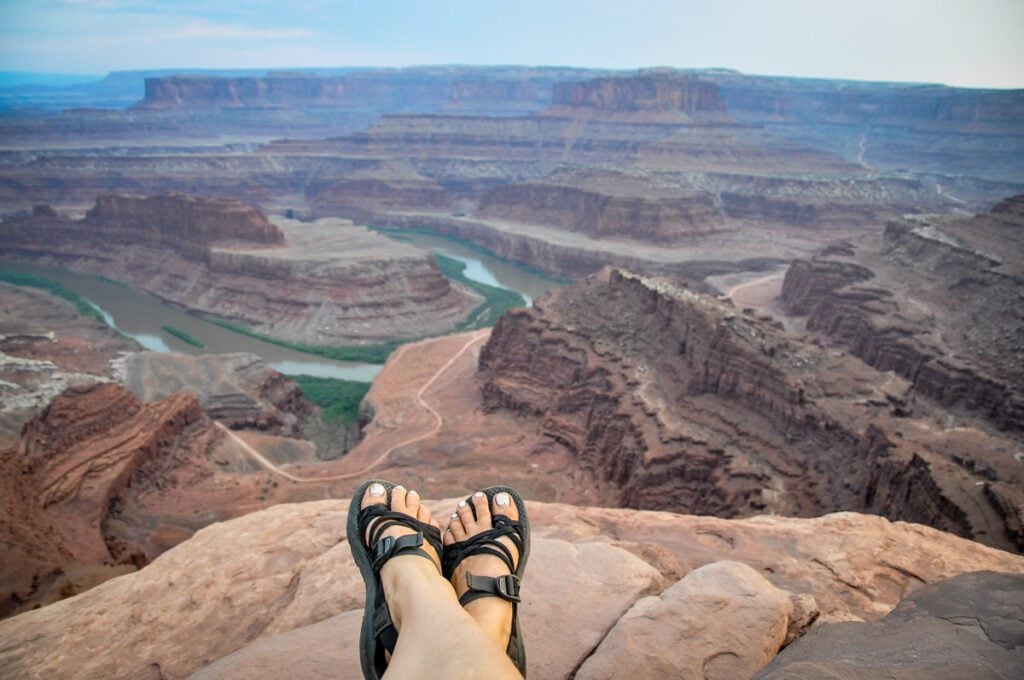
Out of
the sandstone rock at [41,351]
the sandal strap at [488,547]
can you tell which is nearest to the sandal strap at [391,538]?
the sandal strap at [488,547]

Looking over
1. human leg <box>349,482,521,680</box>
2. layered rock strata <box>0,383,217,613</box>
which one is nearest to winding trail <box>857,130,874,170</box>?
layered rock strata <box>0,383,217,613</box>

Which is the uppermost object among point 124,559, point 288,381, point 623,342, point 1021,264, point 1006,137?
point 1006,137

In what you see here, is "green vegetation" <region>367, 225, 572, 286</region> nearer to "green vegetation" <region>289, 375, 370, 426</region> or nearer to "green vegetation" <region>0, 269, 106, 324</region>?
"green vegetation" <region>289, 375, 370, 426</region>

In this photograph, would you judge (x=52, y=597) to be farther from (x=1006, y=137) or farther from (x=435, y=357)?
(x=1006, y=137)

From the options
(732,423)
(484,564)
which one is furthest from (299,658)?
(732,423)

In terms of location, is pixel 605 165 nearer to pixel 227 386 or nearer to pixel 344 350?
pixel 344 350

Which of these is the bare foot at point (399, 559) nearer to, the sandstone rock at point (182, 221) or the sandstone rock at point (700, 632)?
the sandstone rock at point (700, 632)

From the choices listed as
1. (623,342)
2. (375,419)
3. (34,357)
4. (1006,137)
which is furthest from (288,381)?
(1006,137)
